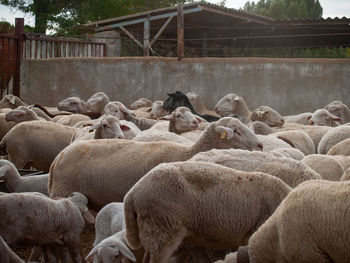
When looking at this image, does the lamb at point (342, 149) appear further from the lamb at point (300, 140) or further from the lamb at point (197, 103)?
the lamb at point (197, 103)

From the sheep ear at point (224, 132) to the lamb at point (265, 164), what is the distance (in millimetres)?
861

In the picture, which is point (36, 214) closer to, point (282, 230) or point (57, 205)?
point (57, 205)

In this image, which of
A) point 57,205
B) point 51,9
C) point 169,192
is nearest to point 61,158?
point 57,205

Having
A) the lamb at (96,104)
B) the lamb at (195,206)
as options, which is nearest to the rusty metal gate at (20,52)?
the lamb at (96,104)

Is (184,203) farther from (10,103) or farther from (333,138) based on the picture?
(10,103)

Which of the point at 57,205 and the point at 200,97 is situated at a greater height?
the point at 200,97

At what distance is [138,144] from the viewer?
565cm

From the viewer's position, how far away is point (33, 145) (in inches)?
309

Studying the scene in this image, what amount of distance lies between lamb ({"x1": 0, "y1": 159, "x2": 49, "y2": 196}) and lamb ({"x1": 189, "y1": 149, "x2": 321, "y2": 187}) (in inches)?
79.3

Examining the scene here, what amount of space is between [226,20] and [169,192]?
16.7 meters

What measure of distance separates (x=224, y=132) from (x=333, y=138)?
2685 millimetres

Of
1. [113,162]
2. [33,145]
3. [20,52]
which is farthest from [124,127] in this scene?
[20,52]

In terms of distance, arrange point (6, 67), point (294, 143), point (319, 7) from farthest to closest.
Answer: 1. point (319, 7)
2. point (6, 67)
3. point (294, 143)

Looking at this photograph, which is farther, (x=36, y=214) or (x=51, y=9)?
(x=51, y=9)
